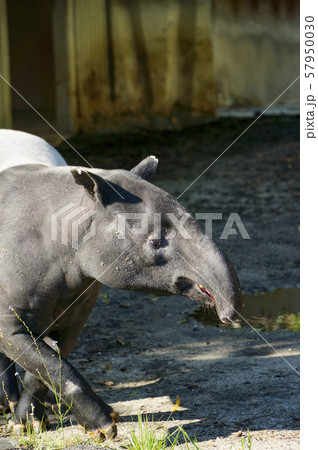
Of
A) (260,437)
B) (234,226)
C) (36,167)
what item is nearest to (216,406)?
(260,437)

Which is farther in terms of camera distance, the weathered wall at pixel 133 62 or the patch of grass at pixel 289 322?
the weathered wall at pixel 133 62

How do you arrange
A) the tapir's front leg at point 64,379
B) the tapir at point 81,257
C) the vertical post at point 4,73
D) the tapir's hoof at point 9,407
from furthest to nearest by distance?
1. the vertical post at point 4,73
2. the tapir's hoof at point 9,407
3. the tapir's front leg at point 64,379
4. the tapir at point 81,257

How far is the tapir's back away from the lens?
15.0 ft

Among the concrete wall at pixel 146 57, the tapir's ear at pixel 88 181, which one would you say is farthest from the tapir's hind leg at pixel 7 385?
the concrete wall at pixel 146 57

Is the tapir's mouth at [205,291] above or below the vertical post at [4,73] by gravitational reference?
below

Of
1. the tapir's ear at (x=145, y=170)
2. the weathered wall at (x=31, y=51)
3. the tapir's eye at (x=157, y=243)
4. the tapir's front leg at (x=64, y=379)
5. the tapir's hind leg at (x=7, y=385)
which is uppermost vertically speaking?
the weathered wall at (x=31, y=51)

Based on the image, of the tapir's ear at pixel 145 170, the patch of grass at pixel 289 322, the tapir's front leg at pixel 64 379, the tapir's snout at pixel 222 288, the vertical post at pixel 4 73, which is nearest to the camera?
the tapir's snout at pixel 222 288

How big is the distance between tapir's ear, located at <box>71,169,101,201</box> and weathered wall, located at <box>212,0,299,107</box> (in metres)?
11.2

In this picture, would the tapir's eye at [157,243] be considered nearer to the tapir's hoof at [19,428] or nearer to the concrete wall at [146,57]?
the tapir's hoof at [19,428]

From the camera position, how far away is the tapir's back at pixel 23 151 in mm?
4560

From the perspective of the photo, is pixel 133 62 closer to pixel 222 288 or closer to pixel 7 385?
pixel 7 385

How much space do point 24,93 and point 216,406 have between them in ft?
35.3

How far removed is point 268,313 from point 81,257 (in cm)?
251

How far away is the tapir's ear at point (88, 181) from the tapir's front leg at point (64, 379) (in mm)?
801
